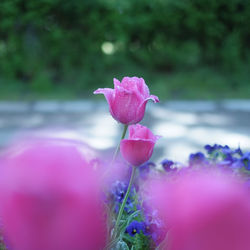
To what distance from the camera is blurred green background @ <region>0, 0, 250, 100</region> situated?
7059mm

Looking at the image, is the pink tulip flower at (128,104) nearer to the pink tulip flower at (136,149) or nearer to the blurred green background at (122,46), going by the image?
the pink tulip flower at (136,149)

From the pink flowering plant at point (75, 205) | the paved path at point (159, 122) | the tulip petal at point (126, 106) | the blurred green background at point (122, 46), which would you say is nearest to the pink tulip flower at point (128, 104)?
the tulip petal at point (126, 106)

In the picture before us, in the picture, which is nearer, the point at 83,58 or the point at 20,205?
the point at 20,205

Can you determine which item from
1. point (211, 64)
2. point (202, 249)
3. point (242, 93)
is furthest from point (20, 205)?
point (211, 64)

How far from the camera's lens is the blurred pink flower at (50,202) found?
32 cm

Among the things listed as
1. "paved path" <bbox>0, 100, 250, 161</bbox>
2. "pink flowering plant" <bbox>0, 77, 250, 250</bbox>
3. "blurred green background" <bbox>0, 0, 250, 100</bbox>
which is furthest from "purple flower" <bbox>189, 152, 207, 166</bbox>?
"blurred green background" <bbox>0, 0, 250, 100</bbox>

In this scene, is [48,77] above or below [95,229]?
above

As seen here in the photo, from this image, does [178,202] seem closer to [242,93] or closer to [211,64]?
[242,93]

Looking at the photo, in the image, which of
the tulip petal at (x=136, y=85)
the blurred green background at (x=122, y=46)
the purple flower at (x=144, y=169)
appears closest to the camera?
the tulip petal at (x=136, y=85)

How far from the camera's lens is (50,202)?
33 cm

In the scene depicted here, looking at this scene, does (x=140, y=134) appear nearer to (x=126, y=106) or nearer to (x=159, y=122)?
(x=126, y=106)

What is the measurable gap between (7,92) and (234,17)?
4.03 meters

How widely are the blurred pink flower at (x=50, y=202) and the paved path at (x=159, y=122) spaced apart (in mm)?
4110

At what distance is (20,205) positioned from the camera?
0.33m
